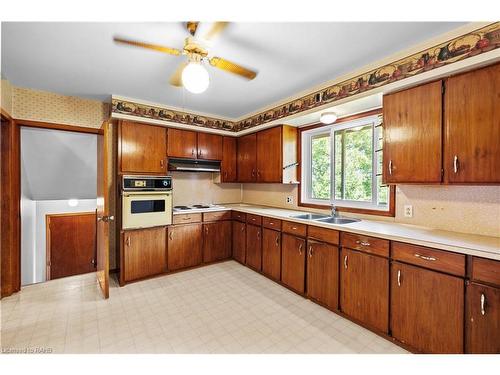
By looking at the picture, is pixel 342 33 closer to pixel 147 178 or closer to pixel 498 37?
pixel 498 37

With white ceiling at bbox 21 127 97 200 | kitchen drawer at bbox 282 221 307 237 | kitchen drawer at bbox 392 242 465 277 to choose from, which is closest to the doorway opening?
white ceiling at bbox 21 127 97 200

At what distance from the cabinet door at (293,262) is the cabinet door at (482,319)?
1.41 m

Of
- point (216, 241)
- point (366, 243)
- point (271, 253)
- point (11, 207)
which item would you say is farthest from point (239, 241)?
point (11, 207)

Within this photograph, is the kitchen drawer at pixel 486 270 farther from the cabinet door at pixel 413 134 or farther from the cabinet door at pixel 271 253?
the cabinet door at pixel 271 253

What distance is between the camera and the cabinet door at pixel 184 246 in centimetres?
333

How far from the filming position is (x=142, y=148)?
322cm

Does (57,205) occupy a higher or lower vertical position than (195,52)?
lower

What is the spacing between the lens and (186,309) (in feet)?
7.92

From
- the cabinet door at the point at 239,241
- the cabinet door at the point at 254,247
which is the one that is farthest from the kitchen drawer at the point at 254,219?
the cabinet door at the point at 239,241

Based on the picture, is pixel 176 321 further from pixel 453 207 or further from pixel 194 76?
pixel 453 207

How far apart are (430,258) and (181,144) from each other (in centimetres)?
331

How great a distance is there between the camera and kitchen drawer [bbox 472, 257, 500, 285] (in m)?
1.37

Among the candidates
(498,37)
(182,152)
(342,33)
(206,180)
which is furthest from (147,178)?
(498,37)

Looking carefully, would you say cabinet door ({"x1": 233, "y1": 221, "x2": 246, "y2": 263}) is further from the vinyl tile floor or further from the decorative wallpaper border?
the decorative wallpaper border
